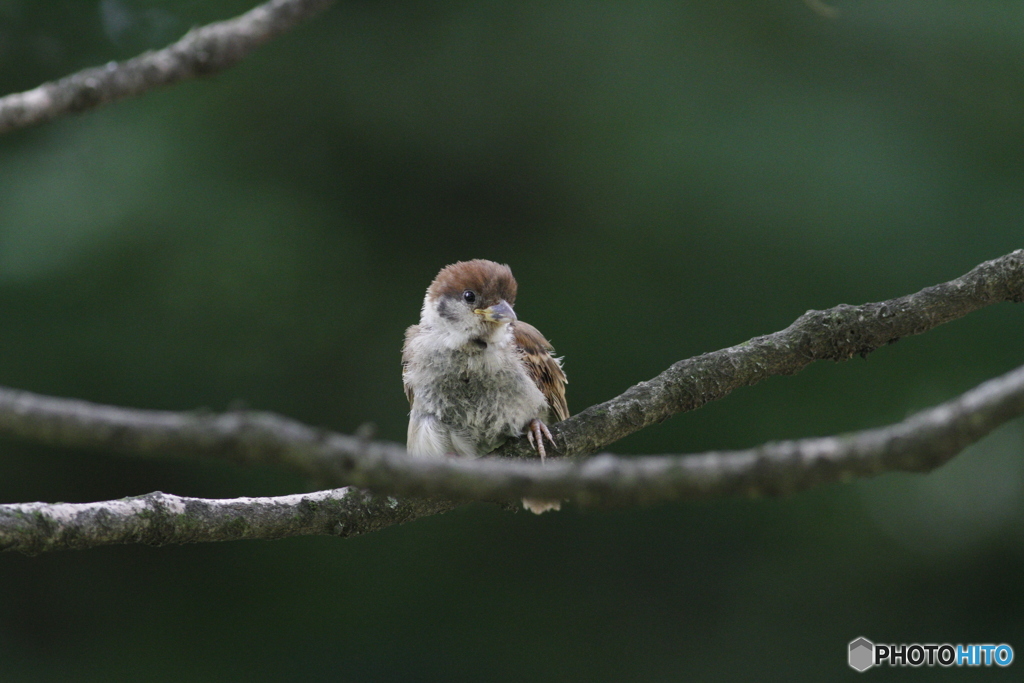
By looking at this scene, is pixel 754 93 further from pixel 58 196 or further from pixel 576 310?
pixel 58 196

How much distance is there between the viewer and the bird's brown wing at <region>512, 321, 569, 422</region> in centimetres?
371

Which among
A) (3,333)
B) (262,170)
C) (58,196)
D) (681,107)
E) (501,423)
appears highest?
(681,107)

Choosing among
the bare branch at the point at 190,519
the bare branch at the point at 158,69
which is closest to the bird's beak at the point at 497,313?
the bare branch at the point at 190,519

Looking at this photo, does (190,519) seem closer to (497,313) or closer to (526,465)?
(526,465)

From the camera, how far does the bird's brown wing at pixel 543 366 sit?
12.2 ft

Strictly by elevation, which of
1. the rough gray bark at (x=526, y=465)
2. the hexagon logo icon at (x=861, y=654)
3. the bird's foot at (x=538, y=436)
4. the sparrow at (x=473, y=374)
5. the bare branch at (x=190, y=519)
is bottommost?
the rough gray bark at (x=526, y=465)

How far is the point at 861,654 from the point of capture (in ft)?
16.8

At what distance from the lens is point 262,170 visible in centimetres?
600

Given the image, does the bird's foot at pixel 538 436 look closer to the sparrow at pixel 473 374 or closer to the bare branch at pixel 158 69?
the sparrow at pixel 473 374

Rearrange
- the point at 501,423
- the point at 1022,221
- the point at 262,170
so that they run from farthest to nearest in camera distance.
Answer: the point at 262,170, the point at 1022,221, the point at 501,423

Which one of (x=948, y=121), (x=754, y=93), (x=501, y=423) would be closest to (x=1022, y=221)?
(x=948, y=121)

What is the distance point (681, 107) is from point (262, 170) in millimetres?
2795

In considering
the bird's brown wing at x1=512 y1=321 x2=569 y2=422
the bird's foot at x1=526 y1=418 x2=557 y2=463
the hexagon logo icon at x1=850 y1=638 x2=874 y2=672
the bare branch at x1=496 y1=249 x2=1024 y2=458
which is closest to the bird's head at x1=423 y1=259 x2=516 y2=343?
the bird's brown wing at x1=512 y1=321 x2=569 y2=422

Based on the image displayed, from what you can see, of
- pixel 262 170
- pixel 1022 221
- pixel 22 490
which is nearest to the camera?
pixel 1022 221
